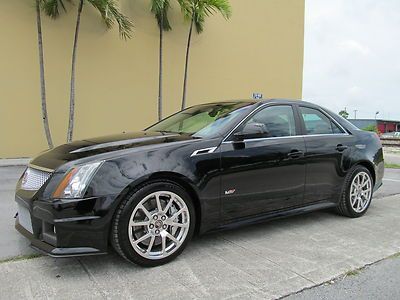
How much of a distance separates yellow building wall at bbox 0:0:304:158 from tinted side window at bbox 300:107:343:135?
23.6 feet

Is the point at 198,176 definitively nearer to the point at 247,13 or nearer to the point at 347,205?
the point at 347,205

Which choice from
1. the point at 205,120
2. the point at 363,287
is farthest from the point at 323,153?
the point at 363,287

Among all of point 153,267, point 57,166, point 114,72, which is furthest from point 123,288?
point 114,72

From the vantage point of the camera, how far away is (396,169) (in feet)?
38.2

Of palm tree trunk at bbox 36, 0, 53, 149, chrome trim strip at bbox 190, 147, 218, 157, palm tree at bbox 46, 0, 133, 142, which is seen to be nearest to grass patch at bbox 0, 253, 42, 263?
chrome trim strip at bbox 190, 147, 218, 157

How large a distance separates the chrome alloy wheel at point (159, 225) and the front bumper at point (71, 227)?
0.26 meters

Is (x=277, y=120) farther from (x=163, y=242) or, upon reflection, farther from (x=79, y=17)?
(x=79, y=17)

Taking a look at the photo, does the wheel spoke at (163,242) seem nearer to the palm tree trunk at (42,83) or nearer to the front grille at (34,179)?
the front grille at (34,179)

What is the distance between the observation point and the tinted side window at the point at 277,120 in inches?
169

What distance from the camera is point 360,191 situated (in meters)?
5.18

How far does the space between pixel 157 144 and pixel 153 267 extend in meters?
1.08

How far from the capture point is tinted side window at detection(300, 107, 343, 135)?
4.77 meters

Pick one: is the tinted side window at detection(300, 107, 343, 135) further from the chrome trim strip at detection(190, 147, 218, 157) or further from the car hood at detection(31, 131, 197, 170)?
the car hood at detection(31, 131, 197, 170)

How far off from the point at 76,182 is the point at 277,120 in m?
2.38
